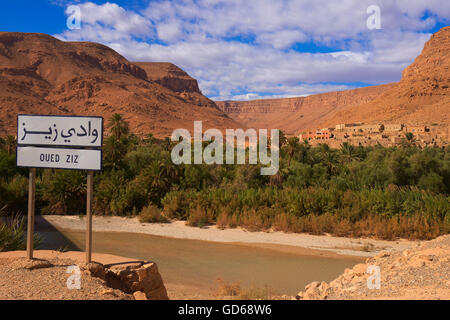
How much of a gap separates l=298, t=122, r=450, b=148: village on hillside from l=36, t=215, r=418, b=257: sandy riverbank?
120 feet

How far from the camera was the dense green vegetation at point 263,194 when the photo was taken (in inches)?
627

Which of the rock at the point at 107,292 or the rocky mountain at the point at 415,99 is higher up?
the rocky mountain at the point at 415,99

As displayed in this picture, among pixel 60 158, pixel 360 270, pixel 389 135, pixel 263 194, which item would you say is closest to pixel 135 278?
pixel 60 158

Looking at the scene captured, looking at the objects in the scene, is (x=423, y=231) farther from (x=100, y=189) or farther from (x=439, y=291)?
(x=100, y=189)

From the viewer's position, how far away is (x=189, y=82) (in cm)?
13262

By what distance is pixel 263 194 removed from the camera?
18.2 metres

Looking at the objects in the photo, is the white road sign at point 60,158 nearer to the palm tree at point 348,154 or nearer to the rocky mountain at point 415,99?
the palm tree at point 348,154

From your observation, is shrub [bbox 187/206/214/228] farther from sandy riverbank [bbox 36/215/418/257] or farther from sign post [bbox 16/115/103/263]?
sign post [bbox 16/115/103/263]

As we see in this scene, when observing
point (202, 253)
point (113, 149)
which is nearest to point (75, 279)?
point (202, 253)

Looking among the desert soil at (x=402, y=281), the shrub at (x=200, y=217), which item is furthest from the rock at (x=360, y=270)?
the shrub at (x=200, y=217)

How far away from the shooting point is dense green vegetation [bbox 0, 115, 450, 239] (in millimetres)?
15922

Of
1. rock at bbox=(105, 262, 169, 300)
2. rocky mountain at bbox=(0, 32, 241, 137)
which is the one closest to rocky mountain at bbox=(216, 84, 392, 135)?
rocky mountain at bbox=(0, 32, 241, 137)

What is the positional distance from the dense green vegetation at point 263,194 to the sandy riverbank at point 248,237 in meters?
0.60
